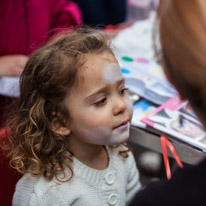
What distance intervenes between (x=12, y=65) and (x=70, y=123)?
1.80 feet

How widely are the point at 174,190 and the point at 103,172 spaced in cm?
41

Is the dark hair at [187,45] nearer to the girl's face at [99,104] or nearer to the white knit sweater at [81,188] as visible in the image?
the girl's face at [99,104]

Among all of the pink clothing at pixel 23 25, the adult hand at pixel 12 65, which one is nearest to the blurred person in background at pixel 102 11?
the pink clothing at pixel 23 25

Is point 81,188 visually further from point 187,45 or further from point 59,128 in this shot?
point 187,45

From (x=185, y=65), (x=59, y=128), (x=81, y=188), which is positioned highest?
(x=185, y=65)

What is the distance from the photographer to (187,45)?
0.52 meters

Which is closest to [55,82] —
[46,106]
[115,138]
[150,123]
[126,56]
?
[46,106]

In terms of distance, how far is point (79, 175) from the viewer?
3.09 feet

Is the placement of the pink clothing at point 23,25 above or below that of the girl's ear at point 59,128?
above

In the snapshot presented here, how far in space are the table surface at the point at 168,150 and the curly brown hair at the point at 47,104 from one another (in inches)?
9.9

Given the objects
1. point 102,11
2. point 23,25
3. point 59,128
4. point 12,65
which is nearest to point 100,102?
point 59,128

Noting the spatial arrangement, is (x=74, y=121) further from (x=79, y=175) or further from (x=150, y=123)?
(x=150, y=123)

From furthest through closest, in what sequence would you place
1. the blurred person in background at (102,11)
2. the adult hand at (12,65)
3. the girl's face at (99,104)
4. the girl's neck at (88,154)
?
the blurred person in background at (102,11), the adult hand at (12,65), the girl's neck at (88,154), the girl's face at (99,104)

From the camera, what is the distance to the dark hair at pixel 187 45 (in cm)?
51
